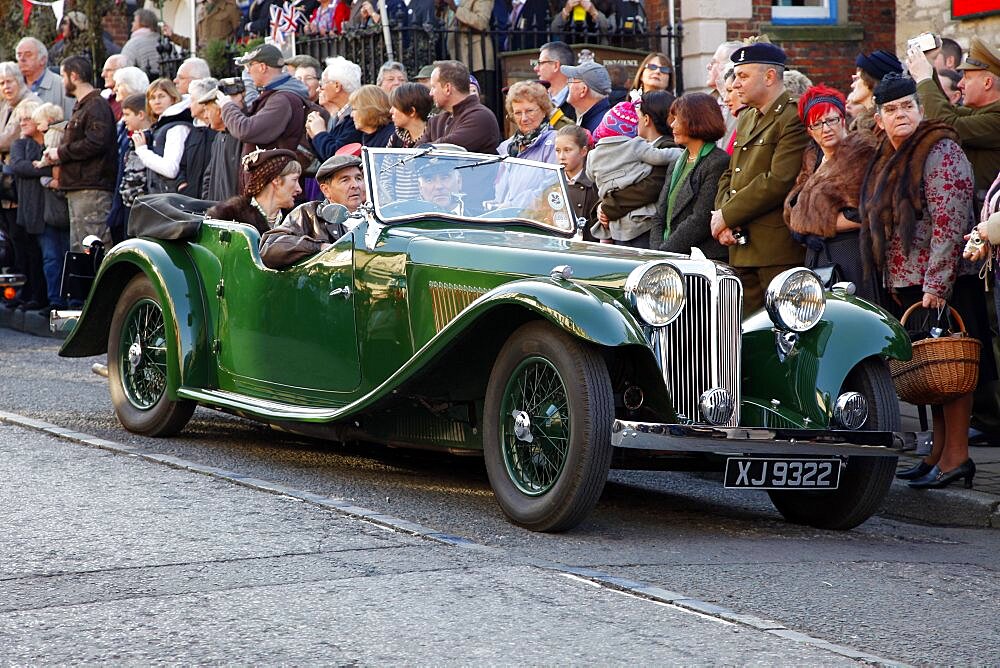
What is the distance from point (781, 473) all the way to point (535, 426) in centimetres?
98

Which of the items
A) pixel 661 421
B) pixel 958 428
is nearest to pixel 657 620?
pixel 661 421

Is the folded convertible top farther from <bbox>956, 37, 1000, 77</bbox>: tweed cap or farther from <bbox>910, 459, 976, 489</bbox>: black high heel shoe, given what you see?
<bbox>956, 37, 1000, 77</bbox>: tweed cap

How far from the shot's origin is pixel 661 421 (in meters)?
6.13

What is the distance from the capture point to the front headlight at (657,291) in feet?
20.0

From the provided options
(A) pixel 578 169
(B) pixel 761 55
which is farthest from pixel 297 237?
(B) pixel 761 55

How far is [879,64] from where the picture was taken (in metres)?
8.61

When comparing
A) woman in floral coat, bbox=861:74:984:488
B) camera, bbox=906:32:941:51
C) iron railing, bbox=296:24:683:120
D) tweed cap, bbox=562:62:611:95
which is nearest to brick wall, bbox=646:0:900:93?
iron railing, bbox=296:24:683:120

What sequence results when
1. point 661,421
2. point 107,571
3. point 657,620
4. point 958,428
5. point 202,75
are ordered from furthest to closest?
1. point 202,75
2. point 958,428
3. point 661,421
4. point 107,571
5. point 657,620

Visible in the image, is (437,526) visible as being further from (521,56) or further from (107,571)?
(521,56)

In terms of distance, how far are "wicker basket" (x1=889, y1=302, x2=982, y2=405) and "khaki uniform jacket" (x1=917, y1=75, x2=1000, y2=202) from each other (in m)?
1.25

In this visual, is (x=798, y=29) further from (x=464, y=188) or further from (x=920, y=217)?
(x=464, y=188)

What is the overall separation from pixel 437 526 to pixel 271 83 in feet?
22.4

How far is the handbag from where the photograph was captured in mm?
14430

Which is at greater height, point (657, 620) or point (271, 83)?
point (271, 83)
